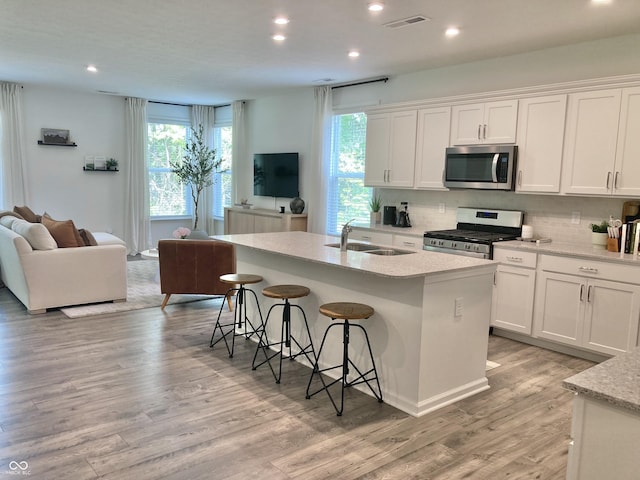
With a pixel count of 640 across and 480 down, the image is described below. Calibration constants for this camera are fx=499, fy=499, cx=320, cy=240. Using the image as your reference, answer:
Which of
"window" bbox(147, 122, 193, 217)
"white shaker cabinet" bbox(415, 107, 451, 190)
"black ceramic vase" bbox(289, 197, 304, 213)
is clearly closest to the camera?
"white shaker cabinet" bbox(415, 107, 451, 190)

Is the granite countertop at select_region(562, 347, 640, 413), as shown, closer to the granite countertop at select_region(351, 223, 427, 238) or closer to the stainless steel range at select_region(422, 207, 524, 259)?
the stainless steel range at select_region(422, 207, 524, 259)

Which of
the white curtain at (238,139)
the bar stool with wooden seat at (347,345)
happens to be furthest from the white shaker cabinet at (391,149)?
the white curtain at (238,139)

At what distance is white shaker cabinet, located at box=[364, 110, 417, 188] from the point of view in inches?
222

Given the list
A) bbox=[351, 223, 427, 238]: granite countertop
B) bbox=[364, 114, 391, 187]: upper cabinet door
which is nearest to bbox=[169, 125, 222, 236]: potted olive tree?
bbox=[364, 114, 391, 187]: upper cabinet door

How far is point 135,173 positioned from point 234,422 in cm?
686

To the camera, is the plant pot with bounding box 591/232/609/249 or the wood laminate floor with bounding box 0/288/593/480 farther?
the plant pot with bounding box 591/232/609/249

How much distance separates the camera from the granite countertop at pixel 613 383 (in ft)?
4.53

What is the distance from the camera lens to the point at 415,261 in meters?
3.38

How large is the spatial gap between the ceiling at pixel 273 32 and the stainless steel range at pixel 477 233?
161cm

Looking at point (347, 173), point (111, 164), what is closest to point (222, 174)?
point (111, 164)

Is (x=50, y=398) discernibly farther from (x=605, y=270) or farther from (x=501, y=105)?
(x=501, y=105)

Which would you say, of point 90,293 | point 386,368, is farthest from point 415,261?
point 90,293

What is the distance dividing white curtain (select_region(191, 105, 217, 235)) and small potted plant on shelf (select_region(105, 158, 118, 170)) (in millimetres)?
1654

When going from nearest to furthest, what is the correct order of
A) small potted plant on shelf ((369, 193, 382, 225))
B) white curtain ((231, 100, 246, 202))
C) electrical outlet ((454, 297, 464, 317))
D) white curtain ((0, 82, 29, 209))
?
electrical outlet ((454, 297, 464, 317)) < small potted plant on shelf ((369, 193, 382, 225)) < white curtain ((0, 82, 29, 209)) < white curtain ((231, 100, 246, 202))
